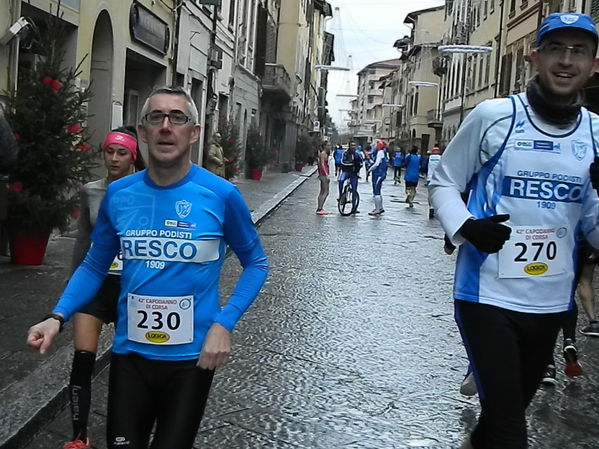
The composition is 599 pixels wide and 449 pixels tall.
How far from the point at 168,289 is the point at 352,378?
3245 mm

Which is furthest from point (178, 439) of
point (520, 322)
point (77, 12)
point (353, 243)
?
point (353, 243)

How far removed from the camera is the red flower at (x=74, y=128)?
29.5 feet

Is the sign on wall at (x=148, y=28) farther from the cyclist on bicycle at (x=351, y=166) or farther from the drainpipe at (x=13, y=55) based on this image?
the drainpipe at (x=13, y=55)

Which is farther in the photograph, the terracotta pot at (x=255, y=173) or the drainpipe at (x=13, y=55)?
the terracotta pot at (x=255, y=173)

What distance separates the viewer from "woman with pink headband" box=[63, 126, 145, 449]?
408 cm

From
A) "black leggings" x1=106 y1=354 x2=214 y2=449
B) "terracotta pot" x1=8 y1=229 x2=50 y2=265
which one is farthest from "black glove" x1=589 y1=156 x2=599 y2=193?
"terracotta pot" x1=8 y1=229 x2=50 y2=265

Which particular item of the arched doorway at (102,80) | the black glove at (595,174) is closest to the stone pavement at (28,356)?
the black glove at (595,174)

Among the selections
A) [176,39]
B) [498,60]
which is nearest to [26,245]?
[176,39]

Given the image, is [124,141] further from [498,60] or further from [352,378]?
[498,60]

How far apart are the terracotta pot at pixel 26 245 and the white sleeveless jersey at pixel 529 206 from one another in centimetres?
657

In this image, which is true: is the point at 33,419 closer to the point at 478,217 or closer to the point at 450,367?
the point at 478,217

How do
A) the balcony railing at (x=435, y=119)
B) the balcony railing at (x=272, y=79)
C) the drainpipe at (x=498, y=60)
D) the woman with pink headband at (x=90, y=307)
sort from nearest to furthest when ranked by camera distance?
1. the woman with pink headband at (x=90, y=307)
2. the balcony railing at (x=272, y=79)
3. the drainpipe at (x=498, y=60)
4. the balcony railing at (x=435, y=119)

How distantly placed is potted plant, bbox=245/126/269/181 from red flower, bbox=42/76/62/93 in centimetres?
2239

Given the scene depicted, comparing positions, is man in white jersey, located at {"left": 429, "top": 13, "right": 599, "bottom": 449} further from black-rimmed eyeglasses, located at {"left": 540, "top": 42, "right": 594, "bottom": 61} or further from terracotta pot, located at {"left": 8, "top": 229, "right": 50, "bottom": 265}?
terracotta pot, located at {"left": 8, "top": 229, "right": 50, "bottom": 265}
